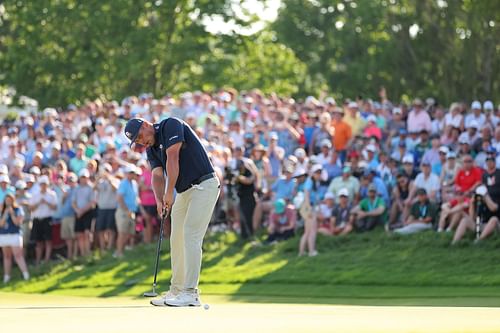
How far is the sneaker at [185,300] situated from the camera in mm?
12484

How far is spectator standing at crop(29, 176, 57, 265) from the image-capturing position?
2541cm

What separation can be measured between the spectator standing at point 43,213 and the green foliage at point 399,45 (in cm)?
947

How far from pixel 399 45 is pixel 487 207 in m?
14.5

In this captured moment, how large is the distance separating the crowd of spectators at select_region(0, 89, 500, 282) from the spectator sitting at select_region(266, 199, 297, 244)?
0.08 ft

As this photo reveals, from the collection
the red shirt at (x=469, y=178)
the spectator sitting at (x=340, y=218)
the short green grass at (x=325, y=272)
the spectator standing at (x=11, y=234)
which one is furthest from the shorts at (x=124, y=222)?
the red shirt at (x=469, y=178)

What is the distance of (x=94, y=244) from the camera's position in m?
26.2

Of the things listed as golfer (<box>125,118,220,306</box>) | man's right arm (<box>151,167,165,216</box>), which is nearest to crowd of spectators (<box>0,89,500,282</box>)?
man's right arm (<box>151,167,165,216</box>)

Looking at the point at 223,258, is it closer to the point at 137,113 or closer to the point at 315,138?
the point at 315,138

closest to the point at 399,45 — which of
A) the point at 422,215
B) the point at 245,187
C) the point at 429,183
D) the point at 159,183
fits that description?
the point at 245,187

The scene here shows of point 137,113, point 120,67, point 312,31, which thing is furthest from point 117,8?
point 137,113

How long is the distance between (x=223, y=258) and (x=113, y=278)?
2047 mm

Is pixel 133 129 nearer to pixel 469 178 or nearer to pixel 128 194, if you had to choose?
pixel 469 178

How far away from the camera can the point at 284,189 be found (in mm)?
24156

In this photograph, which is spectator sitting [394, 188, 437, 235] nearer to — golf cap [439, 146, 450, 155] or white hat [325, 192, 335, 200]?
golf cap [439, 146, 450, 155]
